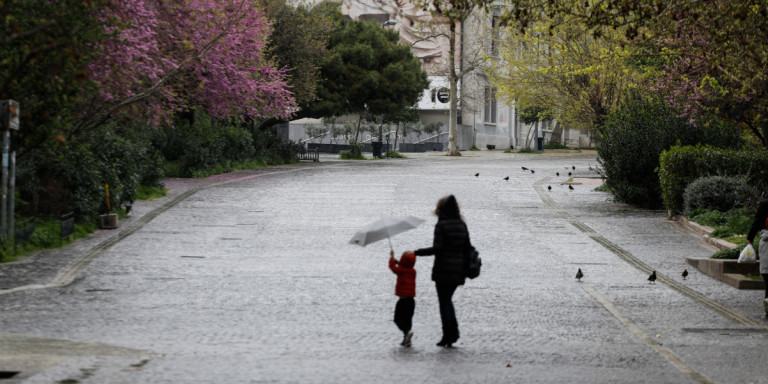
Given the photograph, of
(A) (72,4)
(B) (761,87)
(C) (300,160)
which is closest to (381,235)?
(A) (72,4)

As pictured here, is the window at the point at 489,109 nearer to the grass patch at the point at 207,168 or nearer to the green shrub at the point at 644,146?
the grass patch at the point at 207,168

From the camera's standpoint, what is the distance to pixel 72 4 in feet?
63.0

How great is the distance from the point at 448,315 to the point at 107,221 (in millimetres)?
14278

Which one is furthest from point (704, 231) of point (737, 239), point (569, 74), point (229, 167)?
point (229, 167)

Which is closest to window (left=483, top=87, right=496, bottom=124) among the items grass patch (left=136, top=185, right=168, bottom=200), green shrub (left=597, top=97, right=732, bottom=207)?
green shrub (left=597, top=97, right=732, bottom=207)

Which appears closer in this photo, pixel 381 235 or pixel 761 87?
pixel 381 235

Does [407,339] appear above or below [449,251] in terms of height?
below

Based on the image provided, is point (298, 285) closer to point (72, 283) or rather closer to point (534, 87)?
point (72, 283)

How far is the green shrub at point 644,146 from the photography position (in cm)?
3362

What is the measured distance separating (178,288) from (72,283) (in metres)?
1.54

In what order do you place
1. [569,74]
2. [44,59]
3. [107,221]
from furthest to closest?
[569,74] < [107,221] < [44,59]

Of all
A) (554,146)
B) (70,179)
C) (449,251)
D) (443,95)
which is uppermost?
(443,95)

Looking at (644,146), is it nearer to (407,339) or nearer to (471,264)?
(471,264)

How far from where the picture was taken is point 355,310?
15422 millimetres
